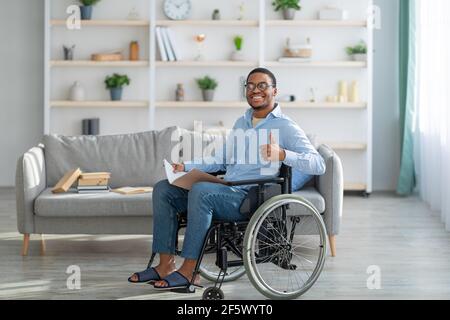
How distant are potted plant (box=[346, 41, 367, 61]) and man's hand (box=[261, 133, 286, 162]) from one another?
4.00 meters

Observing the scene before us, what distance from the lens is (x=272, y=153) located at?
13.9 feet

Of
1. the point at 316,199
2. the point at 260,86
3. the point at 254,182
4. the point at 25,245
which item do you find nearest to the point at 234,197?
the point at 254,182

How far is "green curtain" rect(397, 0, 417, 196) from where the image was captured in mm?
7938

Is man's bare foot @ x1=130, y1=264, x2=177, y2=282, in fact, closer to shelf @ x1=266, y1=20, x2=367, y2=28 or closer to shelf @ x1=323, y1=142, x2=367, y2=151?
shelf @ x1=323, y1=142, x2=367, y2=151

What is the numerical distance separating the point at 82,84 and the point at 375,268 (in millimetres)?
3919

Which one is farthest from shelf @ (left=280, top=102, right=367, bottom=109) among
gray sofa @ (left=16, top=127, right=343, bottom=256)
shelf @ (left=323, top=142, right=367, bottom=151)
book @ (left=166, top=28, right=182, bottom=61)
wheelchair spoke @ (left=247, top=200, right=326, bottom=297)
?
wheelchair spoke @ (left=247, top=200, right=326, bottom=297)

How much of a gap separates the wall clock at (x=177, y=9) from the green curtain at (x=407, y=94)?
1860mm

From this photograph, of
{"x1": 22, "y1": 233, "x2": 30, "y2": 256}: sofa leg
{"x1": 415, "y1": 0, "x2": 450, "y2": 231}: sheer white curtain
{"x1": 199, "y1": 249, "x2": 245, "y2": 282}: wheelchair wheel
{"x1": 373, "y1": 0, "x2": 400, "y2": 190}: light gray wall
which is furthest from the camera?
{"x1": 373, "y1": 0, "x2": 400, "y2": 190}: light gray wall

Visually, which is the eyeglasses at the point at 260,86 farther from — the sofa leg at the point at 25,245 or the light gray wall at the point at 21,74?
the light gray wall at the point at 21,74

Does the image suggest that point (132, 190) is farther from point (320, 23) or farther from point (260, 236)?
point (320, 23)

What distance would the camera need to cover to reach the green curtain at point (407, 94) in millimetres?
7938

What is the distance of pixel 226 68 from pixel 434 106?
76.1 inches
